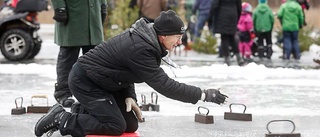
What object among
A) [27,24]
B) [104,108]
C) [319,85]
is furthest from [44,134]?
[27,24]

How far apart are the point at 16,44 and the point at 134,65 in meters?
8.78

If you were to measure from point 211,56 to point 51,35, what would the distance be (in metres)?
7.48

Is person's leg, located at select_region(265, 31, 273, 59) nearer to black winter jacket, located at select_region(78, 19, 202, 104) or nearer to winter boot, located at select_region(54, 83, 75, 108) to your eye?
winter boot, located at select_region(54, 83, 75, 108)

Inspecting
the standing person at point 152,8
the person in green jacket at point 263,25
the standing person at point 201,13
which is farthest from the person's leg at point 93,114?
the standing person at point 201,13

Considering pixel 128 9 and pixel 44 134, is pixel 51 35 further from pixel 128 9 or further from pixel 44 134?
pixel 44 134

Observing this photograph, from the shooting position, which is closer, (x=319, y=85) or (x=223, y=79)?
(x=319, y=85)

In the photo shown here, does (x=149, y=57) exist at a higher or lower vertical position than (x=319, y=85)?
higher

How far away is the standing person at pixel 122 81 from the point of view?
6266 millimetres

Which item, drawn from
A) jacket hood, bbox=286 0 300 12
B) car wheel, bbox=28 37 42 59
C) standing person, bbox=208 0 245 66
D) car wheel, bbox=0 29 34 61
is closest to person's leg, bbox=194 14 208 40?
jacket hood, bbox=286 0 300 12

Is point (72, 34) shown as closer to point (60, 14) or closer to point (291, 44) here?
point (60, 14)

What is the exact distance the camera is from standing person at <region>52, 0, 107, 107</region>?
28.2 ft

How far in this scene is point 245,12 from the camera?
1641cm

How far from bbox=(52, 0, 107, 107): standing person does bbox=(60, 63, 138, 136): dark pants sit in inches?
76.2

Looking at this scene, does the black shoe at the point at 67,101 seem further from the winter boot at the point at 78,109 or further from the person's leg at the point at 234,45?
the person's leg at the point at 234,45
